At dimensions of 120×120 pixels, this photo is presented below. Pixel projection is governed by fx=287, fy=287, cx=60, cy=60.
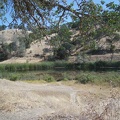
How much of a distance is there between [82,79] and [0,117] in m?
17.3

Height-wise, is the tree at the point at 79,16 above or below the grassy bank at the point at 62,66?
above

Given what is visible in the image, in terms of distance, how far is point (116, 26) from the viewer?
514 centimetres

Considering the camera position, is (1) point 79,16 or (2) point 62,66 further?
(2) point 62,66

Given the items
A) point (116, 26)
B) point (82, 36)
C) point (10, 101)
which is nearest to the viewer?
point (116, 26)

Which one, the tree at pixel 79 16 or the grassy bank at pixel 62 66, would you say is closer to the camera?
the tree at pixel 79 16

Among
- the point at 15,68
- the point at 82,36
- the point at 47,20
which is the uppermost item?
the point at 47,20

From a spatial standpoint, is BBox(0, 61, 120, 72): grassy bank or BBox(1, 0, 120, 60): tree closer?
BBox(1, 0, 120, 60): tree

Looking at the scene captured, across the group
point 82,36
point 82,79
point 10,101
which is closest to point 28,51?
point 82,79

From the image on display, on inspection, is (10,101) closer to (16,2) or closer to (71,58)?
(16,2)

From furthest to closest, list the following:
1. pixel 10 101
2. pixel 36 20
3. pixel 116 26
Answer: pixel 10 101 < pixel 36 20 < pixel 116 26

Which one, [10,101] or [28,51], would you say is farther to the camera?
[28,51]

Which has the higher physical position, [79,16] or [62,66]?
[79,16]

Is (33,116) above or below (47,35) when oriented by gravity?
below

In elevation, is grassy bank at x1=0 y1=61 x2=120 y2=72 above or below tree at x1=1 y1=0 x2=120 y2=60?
below
